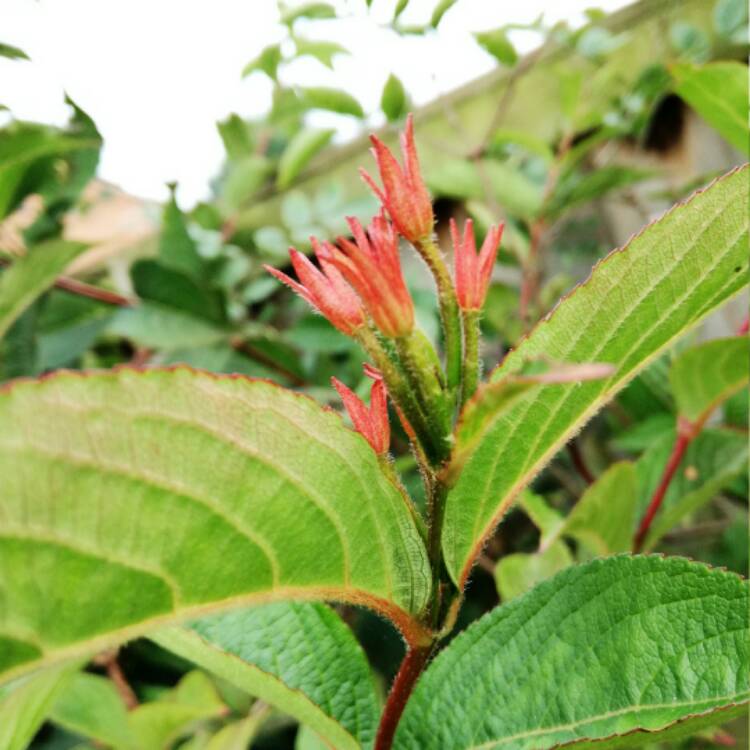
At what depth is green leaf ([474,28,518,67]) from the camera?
1.13 metres

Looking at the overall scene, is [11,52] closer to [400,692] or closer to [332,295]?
[332,295]

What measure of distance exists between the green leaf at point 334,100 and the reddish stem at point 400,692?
3.05 ft

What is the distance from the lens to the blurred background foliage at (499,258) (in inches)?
34.1

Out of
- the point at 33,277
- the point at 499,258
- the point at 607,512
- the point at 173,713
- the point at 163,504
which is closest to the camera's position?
the point at 163,504

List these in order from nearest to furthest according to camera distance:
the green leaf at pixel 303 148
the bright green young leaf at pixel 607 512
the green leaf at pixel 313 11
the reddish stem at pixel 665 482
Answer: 1. the bright green young leaf at pixel 607 512
2. the reddish stem at pixel 665 482
3. the green leaf at pixel 313 11
4. the green leaf at pixel 303 148

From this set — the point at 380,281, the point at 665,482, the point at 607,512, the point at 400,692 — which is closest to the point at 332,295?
the point at 380,281

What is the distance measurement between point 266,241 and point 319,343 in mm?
318

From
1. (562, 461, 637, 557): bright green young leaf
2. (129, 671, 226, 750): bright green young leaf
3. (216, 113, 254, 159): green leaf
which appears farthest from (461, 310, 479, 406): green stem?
(216, 113, 254, 159): green leaf

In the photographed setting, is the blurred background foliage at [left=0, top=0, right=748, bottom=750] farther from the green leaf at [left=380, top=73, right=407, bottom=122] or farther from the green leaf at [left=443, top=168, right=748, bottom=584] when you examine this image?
the green leaf at [left=443, top=168, right=748, bottom=584]

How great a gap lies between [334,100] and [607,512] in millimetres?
759

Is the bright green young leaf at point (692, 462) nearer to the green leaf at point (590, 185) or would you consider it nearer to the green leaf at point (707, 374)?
the green leaf at point (707, 374)

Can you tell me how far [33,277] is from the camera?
96 cm

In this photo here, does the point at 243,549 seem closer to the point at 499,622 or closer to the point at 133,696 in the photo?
the point at 499,622

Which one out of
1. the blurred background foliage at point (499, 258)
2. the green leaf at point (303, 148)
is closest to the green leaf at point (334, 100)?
the blurred background foliage at point (499, 258)
